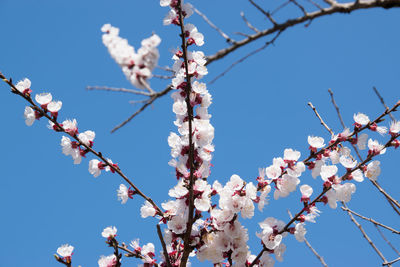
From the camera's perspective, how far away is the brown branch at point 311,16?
7.61ft

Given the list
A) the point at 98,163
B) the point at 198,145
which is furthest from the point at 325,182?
the point at 98,163

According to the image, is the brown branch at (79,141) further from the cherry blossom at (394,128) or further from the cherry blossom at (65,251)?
the cherry blossom at (394,128)

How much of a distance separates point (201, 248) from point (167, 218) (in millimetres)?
235

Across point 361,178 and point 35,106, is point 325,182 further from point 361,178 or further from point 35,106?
point 35,106

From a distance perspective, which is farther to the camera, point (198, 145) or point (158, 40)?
point (158, 40)

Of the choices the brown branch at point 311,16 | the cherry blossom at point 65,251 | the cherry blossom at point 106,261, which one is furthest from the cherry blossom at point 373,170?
the cherry blossom at point 65,251

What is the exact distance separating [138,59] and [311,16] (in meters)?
1.99

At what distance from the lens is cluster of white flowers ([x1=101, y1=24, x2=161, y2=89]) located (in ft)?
11.5

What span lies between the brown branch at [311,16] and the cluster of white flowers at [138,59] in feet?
3.20

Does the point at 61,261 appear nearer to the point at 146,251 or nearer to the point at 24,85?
the point at 146,251

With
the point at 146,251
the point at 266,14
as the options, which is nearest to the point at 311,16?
the point at 266,14

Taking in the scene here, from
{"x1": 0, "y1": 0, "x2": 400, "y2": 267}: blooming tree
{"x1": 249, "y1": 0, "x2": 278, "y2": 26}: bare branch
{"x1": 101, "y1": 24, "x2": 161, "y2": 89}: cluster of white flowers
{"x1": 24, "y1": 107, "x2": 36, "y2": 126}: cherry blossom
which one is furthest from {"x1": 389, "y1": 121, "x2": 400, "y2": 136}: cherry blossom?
{"x1": 101, "y1": 24, "x2": 161, "y2": 89}: cluster of white flowers

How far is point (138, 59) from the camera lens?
3844 mm

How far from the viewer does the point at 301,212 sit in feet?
6.07
